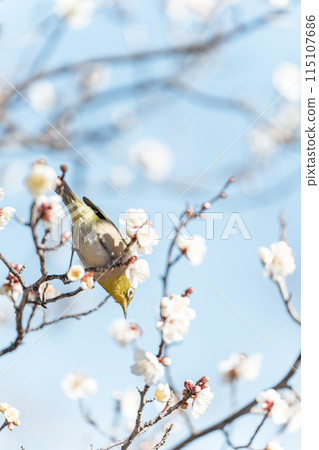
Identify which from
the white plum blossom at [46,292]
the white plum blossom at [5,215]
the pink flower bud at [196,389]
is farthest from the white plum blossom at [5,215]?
the pink flower bud at [196,389]

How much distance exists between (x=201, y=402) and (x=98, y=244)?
102 centimetres

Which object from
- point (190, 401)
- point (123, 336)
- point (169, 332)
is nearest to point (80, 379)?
point (123, 336)

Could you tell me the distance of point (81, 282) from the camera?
218 centimetres

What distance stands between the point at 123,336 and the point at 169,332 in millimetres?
1177

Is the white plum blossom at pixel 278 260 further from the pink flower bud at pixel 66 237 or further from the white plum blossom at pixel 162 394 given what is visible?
the pink flower bud at pixel 66 237

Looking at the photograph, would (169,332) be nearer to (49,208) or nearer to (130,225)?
(130,225)

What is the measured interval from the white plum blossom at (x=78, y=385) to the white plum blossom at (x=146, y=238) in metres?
1.51

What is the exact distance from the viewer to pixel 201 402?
7.08 feet

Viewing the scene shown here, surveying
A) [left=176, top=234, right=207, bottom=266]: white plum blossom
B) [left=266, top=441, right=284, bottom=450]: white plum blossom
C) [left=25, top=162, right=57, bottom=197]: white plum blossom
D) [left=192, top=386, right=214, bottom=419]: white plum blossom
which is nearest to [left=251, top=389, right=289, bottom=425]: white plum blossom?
[left=266, top=441, right=284, bottom=450]: white plum blossom

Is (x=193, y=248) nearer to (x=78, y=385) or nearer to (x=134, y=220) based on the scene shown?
(x=134, y=220)

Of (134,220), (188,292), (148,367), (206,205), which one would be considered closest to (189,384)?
(148,367)

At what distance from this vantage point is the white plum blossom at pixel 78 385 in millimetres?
3309

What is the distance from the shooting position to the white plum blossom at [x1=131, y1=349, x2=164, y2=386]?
200cm

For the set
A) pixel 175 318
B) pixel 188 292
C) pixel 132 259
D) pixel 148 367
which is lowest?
pixel 148 367
